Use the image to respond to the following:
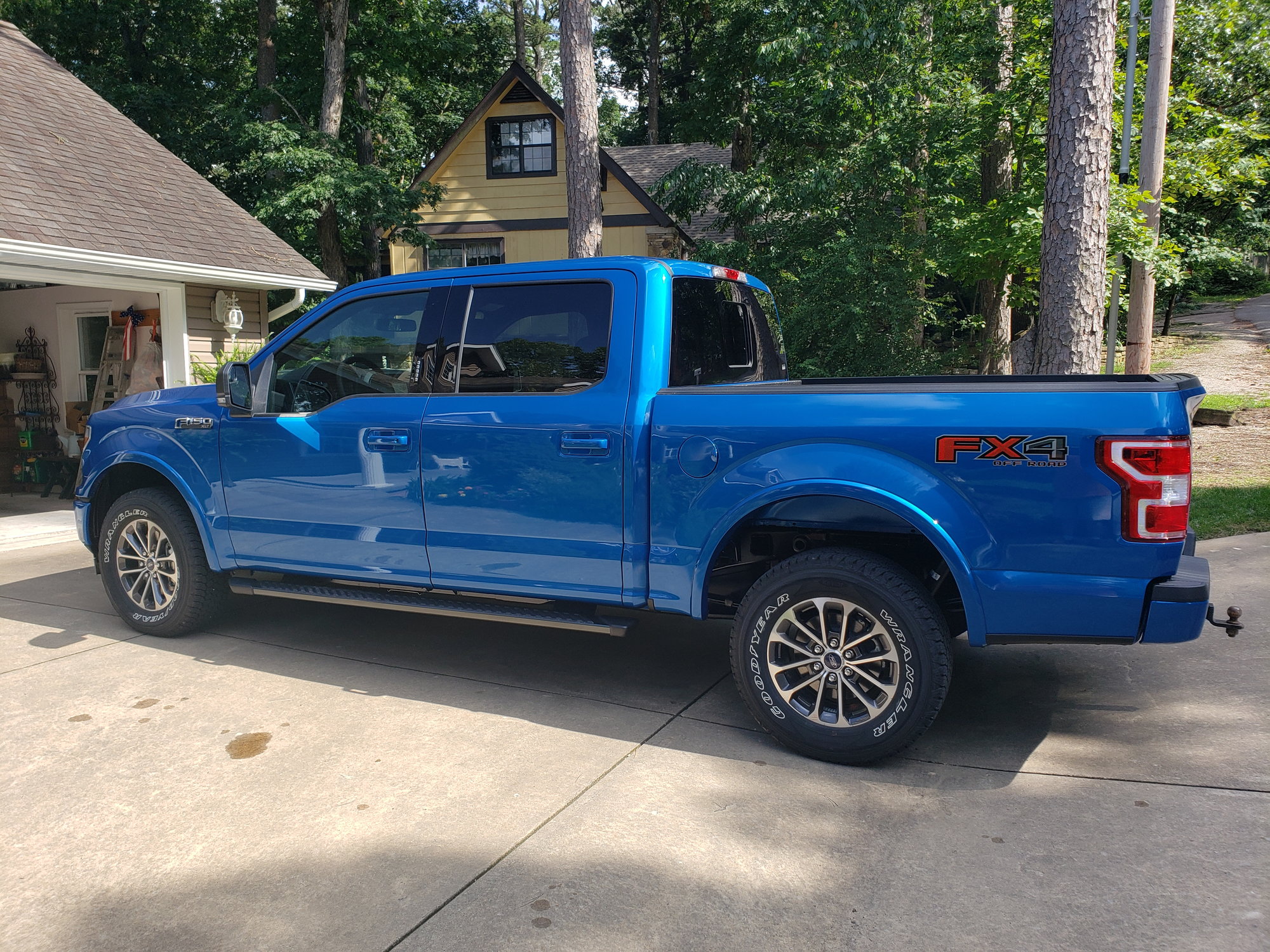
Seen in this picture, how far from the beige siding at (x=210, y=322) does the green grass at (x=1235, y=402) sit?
13.0 metres

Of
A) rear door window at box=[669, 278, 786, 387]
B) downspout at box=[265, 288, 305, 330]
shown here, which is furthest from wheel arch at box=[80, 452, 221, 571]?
downspout at box=[265, 288, 305, 330]

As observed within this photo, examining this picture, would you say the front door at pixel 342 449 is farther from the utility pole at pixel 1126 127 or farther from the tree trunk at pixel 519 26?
the tree trunk at pixel 519 26

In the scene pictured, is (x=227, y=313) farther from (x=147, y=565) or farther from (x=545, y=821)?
(x=545, y=821)

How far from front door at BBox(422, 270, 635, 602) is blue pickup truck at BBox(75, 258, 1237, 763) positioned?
0.01 meters

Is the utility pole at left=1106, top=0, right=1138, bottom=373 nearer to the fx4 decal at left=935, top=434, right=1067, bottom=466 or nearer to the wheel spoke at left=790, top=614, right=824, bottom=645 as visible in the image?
the fx4 decal at left=935, top=434, right=1067, bottom=466

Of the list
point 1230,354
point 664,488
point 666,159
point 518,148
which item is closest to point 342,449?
point 664,488

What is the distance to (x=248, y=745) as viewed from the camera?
13.5 feet

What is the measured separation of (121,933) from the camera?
9.11 ft

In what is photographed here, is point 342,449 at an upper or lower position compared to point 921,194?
lower

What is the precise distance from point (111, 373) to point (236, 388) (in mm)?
8995

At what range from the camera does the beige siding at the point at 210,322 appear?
38.5 ft

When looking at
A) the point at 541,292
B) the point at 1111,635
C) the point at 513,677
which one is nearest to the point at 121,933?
the point at 513,677

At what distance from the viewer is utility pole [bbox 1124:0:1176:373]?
9914mm

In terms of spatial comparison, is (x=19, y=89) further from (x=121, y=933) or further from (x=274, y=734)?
(x=121, y=933)
